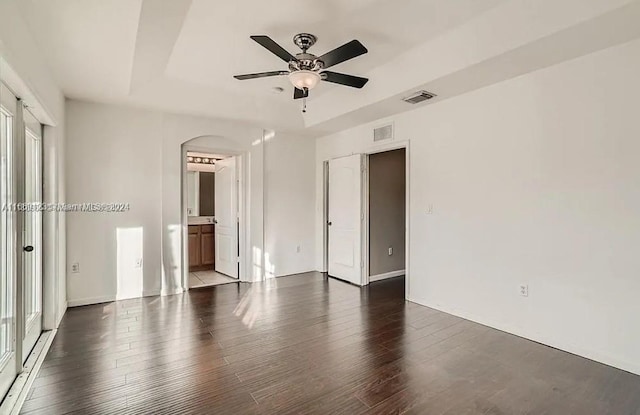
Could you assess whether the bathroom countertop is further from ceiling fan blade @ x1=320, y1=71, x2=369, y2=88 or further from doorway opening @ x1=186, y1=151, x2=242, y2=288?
ceiling fan blade @ x1=320, y1=71, x2=369, y2=88

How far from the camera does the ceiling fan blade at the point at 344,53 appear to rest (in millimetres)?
2524

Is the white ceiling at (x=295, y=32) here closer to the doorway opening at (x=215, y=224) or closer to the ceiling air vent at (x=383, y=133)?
the ceiling air vent at (x=383, y=133)

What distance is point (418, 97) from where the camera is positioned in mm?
3955

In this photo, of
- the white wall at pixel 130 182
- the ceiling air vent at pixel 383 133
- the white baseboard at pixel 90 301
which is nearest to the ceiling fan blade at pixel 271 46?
the ceiling air vent at pixel 383 133

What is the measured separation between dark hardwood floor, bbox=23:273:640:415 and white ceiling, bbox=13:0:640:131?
2610 mm

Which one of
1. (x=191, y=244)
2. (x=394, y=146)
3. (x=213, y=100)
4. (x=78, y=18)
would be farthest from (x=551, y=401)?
(x=191, y=244)

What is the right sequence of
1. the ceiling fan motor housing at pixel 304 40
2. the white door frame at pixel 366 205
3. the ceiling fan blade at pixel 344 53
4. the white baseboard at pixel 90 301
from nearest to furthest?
the ceiling fan blade at pixel 344 53 → the ceiling fan motor housing at pixel 304 40 → the white baseboard at pixel 90 301 → the white door frame at pixel 366 205

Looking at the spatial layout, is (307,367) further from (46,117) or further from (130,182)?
(130,182)

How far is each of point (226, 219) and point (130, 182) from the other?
1760mm

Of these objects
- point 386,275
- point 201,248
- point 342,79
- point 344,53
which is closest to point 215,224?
point 201,248

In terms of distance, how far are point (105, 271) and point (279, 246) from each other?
263 cm

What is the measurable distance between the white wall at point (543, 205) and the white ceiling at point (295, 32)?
318 mm

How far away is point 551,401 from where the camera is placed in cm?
224

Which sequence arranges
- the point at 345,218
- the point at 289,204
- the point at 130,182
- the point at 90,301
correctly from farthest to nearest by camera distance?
the point at 289,204, the point at 345,218, the point at 130,182, the point at 90,301
